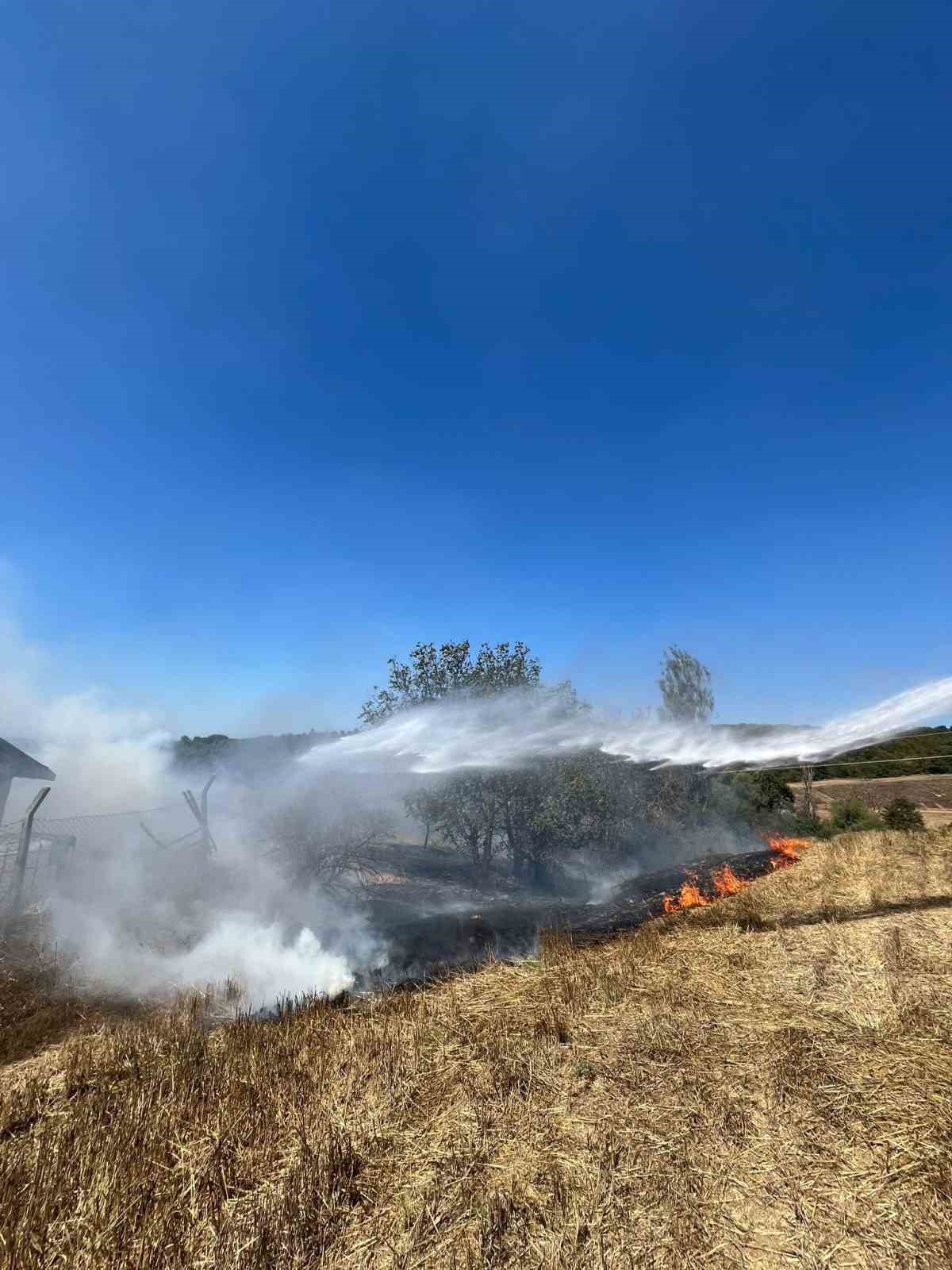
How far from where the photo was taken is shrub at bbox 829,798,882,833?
102 ft

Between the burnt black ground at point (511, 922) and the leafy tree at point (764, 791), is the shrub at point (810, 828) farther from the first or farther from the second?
the burnt black ground at point (511, 922)

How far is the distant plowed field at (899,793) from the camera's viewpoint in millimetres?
41044

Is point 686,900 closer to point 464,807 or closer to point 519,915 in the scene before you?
point 519,915

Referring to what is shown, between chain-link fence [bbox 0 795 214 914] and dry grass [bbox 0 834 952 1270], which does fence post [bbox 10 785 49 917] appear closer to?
chain-link fence [bbox 0 795 214 914]

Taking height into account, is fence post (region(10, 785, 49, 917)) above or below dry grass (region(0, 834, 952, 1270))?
above

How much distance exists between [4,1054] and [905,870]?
829 inches

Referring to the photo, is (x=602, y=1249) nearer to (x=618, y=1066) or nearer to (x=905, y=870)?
(x=618, y=1066)

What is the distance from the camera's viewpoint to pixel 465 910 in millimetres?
A: 20625

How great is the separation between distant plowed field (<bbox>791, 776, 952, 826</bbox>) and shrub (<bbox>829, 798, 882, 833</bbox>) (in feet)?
19.8

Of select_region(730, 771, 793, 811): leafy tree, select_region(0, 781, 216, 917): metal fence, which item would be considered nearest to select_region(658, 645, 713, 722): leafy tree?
select_region(730, 771, 793, 811): leafy tree

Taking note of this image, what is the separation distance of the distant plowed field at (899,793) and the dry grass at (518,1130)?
138ft

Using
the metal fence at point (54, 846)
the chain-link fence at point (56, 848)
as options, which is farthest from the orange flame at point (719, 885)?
the chain-link fence at point (56, 848)

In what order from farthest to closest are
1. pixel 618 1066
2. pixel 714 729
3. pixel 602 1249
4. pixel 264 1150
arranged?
pixel 714 729, pixel 618 1066, pixel 264 1150, pixel 602 1249

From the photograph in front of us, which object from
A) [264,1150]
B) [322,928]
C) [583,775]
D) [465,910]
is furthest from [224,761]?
[264,1150]
